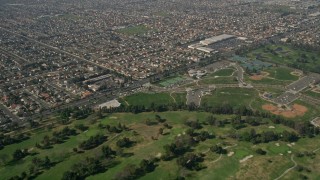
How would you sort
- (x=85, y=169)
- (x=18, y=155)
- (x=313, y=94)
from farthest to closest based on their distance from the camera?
1. (x=313, y=94)
2. (x=18, y=155)
3. (x=85, y=169)

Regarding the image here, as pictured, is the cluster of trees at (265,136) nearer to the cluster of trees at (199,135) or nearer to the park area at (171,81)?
the cluster of trees at (199,135)

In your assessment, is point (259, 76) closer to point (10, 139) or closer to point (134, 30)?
point (10, 139)

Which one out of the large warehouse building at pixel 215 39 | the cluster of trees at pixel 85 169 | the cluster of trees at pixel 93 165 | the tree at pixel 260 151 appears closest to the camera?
the cluster of trees at pixel 85 169

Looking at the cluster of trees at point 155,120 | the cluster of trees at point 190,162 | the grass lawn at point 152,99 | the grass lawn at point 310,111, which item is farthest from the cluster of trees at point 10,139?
the grass lawn at point 310,111

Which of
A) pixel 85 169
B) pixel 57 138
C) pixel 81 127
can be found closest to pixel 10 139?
pixel 57 138

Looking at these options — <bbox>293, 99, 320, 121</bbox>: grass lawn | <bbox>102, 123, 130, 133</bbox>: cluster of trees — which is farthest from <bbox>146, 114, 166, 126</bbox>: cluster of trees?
<bbox>293, 99, 320, 121</bbox>: grass lawn

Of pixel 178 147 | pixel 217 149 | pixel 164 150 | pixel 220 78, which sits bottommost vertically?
pixel 164 150

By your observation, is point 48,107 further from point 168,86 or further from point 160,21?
point 160,21
